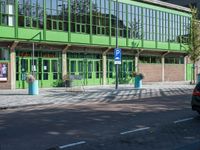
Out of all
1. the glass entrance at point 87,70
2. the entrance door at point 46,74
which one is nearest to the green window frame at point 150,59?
the glass entrance at point 87,70

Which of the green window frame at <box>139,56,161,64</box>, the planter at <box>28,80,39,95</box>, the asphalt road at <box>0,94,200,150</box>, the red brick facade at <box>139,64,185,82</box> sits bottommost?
the asphalt road at <box>0,94,200,150</box>

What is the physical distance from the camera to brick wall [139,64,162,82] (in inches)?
2045

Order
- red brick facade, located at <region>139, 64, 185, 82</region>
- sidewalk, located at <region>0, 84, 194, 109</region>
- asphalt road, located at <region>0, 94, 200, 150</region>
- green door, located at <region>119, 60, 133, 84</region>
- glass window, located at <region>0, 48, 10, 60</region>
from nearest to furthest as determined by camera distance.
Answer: asphalt road, located at <region>0, 94, 200, 150</region>, sidewalk, located at <region>0, 84, 194, 109</region>, glass window, located at <region>0, 48, 10, 60</region>, green door, located at <region>119, 60, 133, 84</region>, red brick facade, located at <region>139, 64, 185, 82</region>

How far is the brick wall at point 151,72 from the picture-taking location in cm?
5194

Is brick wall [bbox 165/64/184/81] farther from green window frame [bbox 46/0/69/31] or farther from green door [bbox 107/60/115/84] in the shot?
green window frame [bbox 46/0/69/31]

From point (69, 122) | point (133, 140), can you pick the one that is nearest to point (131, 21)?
point (69, 122)

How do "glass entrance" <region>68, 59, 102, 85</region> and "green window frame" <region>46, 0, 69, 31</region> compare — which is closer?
"green window frame" <region>46, 0, 69, 31</region>

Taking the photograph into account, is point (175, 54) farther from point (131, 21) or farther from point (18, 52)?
point (18, 52)

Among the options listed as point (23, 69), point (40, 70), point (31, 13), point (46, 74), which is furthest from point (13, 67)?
point (31, 13)

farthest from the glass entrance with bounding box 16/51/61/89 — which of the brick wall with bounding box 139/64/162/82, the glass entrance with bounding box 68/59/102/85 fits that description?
the brick wall with bounding box 139/64/162/82

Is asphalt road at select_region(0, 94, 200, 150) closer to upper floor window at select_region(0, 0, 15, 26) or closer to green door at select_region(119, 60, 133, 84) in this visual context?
upper floor window at select_region(0, 0, 15, 26)

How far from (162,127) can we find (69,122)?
10.6 ft

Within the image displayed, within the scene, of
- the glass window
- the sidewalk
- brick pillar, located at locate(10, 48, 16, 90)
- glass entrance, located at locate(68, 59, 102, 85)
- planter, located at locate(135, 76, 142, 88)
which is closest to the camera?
the sidewalk

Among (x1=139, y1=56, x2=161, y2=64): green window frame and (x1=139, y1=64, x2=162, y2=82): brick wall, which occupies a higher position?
(x1=139, y1=56, x2=161, y2=64): green window frame
